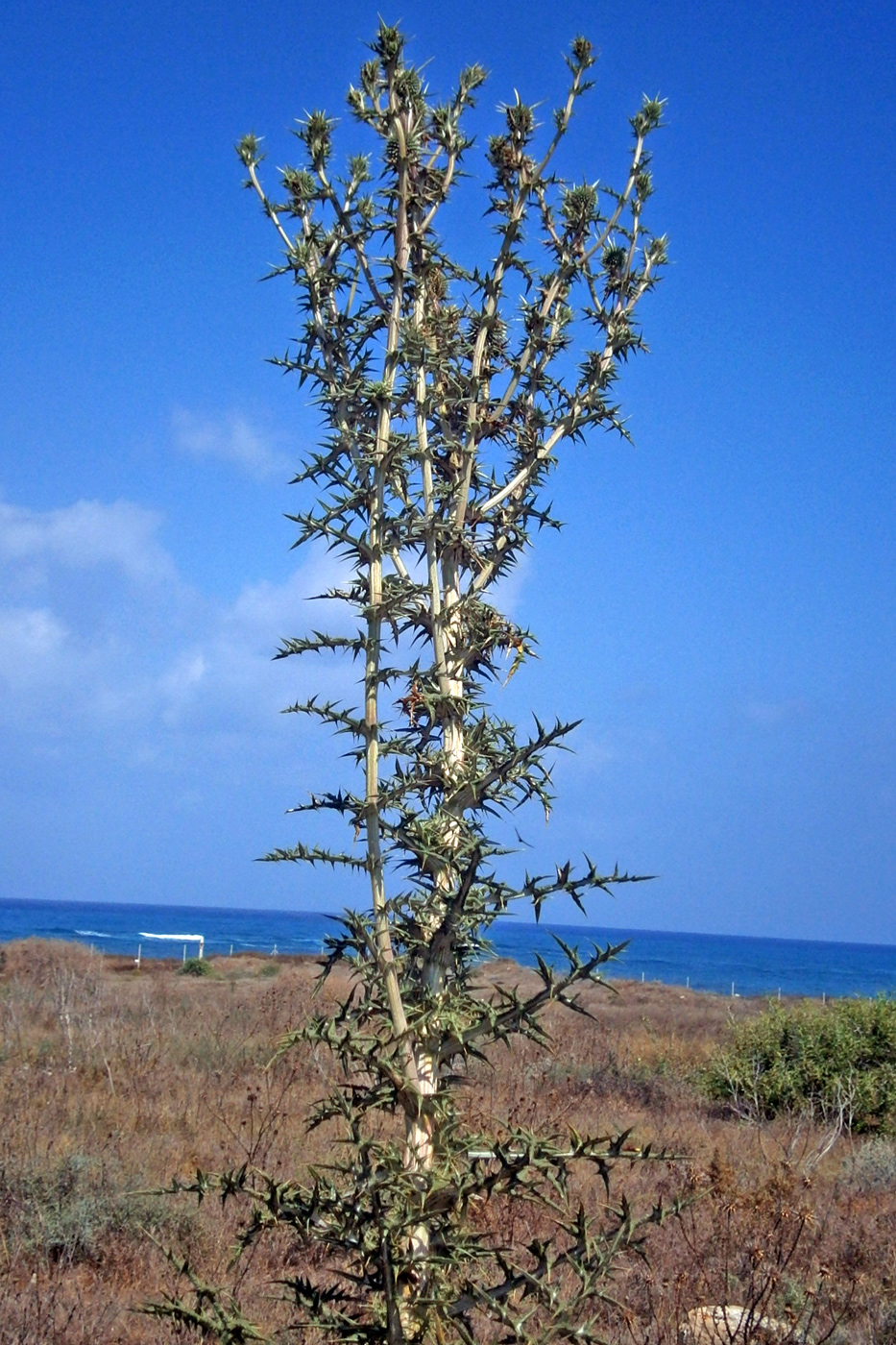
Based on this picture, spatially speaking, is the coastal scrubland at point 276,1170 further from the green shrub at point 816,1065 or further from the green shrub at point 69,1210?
the green shrub at point 816,1065

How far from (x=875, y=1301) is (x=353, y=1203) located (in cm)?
476

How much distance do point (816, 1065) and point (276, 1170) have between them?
24.2ft

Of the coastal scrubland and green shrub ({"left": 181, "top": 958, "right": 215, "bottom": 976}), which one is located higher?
the coastal scrubland

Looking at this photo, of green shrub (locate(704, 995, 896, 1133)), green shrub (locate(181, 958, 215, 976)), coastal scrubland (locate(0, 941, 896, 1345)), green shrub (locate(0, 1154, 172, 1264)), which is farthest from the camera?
green shrub (locate(181, 958, 215, 976))

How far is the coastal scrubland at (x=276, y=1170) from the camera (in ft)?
17.3

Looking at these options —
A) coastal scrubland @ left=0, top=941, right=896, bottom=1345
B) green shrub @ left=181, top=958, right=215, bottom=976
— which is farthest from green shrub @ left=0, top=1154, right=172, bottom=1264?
green shrub @ left=181, top=958, right=215, bottom=976

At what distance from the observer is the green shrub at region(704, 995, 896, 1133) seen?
11766mm

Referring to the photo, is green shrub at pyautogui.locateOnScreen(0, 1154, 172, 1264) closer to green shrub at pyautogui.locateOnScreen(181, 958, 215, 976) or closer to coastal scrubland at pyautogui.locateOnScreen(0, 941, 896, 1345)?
coastal scrubland at pyautogui.locateOnScreen(0, 941, 896, 1345)

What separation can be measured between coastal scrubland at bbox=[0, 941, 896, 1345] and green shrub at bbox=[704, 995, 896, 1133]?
0.29m

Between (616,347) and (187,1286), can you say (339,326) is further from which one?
(187,1286)

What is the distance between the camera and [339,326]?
2.88 metres

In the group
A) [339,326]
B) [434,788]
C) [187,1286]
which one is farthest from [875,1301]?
[339,326]

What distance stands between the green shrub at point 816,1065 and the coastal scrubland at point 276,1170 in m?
0.29

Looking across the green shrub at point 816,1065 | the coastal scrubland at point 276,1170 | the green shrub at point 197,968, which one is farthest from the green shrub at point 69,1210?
the green shrub at point 197,968
